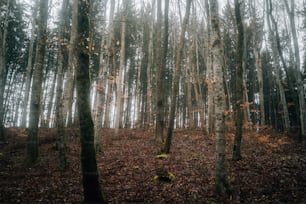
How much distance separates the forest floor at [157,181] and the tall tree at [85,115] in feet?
3.25

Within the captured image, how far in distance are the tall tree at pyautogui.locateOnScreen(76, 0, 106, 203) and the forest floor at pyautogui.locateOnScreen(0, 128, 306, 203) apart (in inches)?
39.0

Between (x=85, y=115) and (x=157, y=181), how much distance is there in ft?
12.8

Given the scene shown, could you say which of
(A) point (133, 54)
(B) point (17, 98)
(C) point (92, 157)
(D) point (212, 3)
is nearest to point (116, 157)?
(C) point (92, 157)

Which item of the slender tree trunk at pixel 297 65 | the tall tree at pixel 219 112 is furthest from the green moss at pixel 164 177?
the slender tree trunk at pixel 297 65

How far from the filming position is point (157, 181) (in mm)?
7242

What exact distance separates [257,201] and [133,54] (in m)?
26.9

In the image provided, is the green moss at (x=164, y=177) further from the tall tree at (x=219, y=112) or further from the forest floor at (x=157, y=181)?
the tall tree at (x=219, y=112)

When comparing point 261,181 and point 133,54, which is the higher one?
point 133,54

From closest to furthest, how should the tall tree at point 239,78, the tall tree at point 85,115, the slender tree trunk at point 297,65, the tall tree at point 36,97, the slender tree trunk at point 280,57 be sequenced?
the tall tree at point 85,115 → the tall tree at point 239,78 → the tall tree at point 36,97 → the slender tree trunk at point 280,57 → the slender tree trunk at point 297,65

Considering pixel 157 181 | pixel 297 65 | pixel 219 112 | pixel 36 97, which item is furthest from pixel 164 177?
pixel 297 65

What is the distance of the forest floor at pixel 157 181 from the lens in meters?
5.86

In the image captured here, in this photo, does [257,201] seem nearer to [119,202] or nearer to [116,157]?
[119,202]

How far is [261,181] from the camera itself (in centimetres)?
669

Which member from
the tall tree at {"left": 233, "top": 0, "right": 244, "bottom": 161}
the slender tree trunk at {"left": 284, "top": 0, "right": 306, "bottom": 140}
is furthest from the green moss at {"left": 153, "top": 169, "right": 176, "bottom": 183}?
the slender tree trunk at {"left": 284, "top": 0, "right": 306, "bottom": 140}
